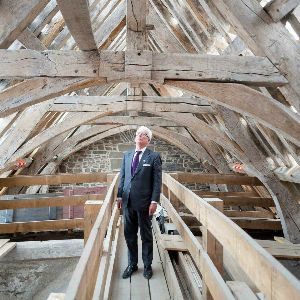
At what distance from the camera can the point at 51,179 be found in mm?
5414

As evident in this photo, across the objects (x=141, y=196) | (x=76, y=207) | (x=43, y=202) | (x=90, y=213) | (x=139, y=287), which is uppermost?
(x=76, y=207)

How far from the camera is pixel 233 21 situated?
8.50 ft

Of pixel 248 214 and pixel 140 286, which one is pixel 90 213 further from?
pixel 248 214

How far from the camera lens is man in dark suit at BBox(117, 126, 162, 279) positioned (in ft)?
9.02

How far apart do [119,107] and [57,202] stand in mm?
1687

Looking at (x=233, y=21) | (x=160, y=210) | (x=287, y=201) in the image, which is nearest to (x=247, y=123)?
(x=287, y=201)

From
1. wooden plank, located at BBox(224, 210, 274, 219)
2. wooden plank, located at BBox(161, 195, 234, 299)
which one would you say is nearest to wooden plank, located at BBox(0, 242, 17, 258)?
wooden plank, located at BBox(161, 195, 234, 299)

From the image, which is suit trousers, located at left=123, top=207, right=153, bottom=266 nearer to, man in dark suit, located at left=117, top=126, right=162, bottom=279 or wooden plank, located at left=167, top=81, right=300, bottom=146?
man in dark suit, located at left=117, top=126, right=162, bottom=279

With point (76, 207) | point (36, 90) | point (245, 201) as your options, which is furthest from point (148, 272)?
point (76, 207)

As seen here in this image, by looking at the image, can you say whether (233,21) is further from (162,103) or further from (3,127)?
(3,127)

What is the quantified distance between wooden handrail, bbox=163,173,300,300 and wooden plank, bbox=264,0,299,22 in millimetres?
1545

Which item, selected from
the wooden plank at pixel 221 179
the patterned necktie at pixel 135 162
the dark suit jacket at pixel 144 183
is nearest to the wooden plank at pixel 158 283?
the dark suit jacket at pixel 144 183

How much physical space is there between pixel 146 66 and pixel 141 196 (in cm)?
102

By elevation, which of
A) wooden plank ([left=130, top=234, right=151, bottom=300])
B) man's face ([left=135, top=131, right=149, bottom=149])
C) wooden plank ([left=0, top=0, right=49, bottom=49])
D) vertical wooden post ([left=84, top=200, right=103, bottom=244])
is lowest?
wooden plank ([left=130, top=234, right=151, bottom=300])
